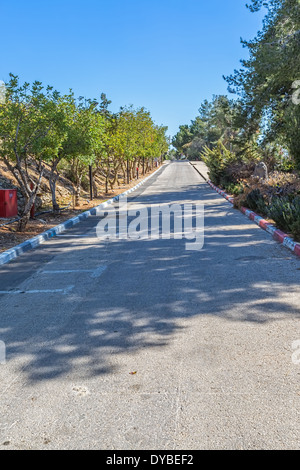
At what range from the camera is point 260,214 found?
44.8ft

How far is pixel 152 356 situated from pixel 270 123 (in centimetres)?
2055

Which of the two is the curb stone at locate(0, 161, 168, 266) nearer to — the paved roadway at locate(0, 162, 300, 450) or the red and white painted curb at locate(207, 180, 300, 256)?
the paved roadway at locate(0, 162, 300, 450)

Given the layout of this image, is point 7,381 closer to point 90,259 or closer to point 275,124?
point 90,259

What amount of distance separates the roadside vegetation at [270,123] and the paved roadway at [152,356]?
3880 millimetres

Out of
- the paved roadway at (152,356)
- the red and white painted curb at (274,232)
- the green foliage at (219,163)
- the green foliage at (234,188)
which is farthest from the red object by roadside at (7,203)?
the green foliage at (219,163)

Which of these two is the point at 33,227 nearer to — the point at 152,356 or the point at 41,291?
the point at 41,291

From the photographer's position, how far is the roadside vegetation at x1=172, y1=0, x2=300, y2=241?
11.4m

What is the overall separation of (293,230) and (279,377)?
19.7 ft

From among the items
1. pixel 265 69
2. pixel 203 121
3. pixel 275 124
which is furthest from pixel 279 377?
pixel 203 121

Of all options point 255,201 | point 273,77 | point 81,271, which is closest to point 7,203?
point 81,271

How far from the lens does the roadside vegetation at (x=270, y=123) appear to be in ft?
37.3

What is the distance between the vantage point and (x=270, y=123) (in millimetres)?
22312

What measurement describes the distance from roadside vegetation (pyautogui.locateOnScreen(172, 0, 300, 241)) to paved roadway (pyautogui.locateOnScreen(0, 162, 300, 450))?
12.7ft

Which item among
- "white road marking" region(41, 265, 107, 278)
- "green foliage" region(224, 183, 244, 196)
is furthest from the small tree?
"green foliage" region(224, 183, 244, 196)
